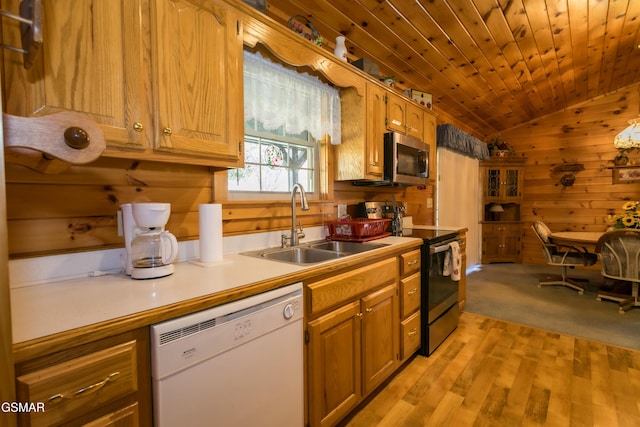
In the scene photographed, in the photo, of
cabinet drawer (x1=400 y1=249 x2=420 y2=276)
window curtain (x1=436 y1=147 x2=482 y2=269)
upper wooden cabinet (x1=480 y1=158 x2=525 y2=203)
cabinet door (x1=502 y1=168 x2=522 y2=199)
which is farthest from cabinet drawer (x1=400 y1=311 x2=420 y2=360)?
cabinet door (x1=502 y1=168 x2=522 y2=199)

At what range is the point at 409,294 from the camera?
2133 millimetres

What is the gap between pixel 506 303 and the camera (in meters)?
3.47

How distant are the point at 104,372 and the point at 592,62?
5.52 m

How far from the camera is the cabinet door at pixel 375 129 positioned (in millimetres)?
2342

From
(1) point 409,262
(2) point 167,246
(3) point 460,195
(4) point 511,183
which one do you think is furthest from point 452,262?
(4) point 511,183

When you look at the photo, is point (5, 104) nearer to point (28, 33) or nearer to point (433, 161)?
point (28, 33)

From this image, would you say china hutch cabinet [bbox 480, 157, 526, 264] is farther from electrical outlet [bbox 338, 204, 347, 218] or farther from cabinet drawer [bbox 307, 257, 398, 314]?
cabinet drawer [bbox 307, 257, 398, 314]

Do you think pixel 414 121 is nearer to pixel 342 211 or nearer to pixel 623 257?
pixel 342 211

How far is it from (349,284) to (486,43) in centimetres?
271

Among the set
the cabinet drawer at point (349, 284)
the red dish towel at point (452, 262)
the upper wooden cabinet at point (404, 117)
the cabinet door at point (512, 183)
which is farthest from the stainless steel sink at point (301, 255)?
the cabinet door at point (512, 183)

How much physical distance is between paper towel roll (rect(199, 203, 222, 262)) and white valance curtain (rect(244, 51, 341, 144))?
626 mm

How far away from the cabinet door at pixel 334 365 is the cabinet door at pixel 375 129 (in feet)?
3.79

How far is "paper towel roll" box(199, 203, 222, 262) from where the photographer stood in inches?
56.3

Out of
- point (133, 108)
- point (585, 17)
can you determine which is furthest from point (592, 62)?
point (133, 108)
